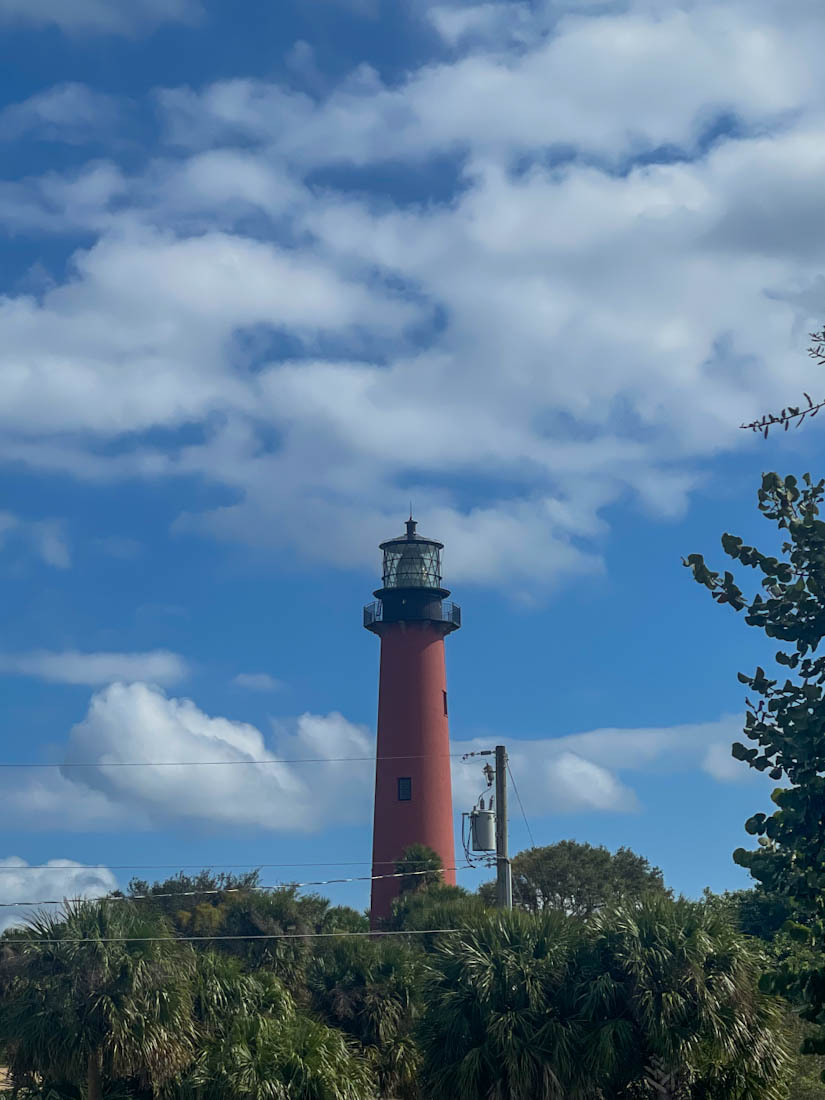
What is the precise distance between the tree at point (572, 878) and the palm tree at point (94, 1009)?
3505 cm

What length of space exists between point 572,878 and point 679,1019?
136 ft

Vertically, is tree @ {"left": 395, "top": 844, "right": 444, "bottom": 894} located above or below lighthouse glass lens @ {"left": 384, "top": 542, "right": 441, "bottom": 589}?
below

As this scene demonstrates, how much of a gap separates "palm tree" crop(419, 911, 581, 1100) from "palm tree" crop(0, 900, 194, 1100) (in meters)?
6.16

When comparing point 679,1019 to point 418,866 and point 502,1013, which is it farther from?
point 418,866

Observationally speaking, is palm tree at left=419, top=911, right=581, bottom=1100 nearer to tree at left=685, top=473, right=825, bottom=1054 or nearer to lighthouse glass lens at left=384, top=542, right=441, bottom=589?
tree at left=685, top=473, right=825, bottom=1054

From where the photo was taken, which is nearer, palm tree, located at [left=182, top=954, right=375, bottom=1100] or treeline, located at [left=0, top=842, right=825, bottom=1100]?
treeline, located at [left=0, top=842, right=825, bottom=1100]

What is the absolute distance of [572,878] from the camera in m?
64.7

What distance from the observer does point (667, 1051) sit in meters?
23.6

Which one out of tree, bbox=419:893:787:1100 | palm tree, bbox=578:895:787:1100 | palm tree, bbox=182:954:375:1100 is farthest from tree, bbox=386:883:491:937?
palm tree, bbox=578:895:787:1100

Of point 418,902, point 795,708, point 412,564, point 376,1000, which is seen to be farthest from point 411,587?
point 795,708

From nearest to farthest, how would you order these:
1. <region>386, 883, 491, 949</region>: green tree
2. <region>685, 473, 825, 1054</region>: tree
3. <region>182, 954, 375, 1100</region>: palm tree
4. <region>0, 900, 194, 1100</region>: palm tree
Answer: <region>685, 473, 825, 1054</region>: tree < <region>182, 954, 375, 1100</region>: palm tree < <region>0, 900, 194, 1100</region>: palm tree < <region>386, 883, 491, 949</region>: green tree

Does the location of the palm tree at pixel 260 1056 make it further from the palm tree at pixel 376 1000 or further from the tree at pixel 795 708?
the tree at pixel 795 708

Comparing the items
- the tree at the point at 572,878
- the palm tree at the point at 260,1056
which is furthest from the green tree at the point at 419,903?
the palm tree at the point at 260,1056

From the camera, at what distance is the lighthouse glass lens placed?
63.0 meters
